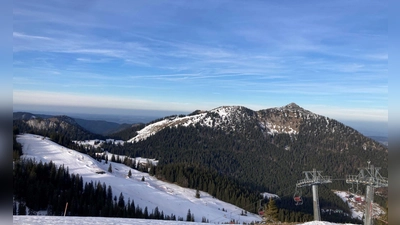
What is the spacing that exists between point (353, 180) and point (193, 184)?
77.3 m

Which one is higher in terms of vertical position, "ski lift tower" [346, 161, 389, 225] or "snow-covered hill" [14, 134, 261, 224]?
"ski lift tower" [346, 161, 389, 225]

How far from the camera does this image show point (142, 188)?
83.7 meters

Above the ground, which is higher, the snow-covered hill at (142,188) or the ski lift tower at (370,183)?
the ski lift tower at (370,183)

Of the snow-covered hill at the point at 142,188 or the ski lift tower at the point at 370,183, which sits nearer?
the ski lift tower at the point at 370,183

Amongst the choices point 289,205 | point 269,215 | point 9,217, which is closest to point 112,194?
point 269,215

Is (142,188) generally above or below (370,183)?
below

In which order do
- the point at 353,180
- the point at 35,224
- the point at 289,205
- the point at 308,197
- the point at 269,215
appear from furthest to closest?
the point at 308,197, the point at 289,205, the point at 269,215, the point at 353,180, the point at 35,224

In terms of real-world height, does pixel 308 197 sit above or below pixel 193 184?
below

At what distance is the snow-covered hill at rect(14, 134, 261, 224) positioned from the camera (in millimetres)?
71875

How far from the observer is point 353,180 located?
25453 mm

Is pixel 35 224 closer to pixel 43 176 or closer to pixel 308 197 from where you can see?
pixel 43 176

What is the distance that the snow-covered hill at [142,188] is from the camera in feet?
236

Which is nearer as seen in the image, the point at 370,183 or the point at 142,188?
the point at 370,183

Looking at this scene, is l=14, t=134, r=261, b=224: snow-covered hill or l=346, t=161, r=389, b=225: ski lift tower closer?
l=346, t=161, r=389, b=225: ski lift tower
